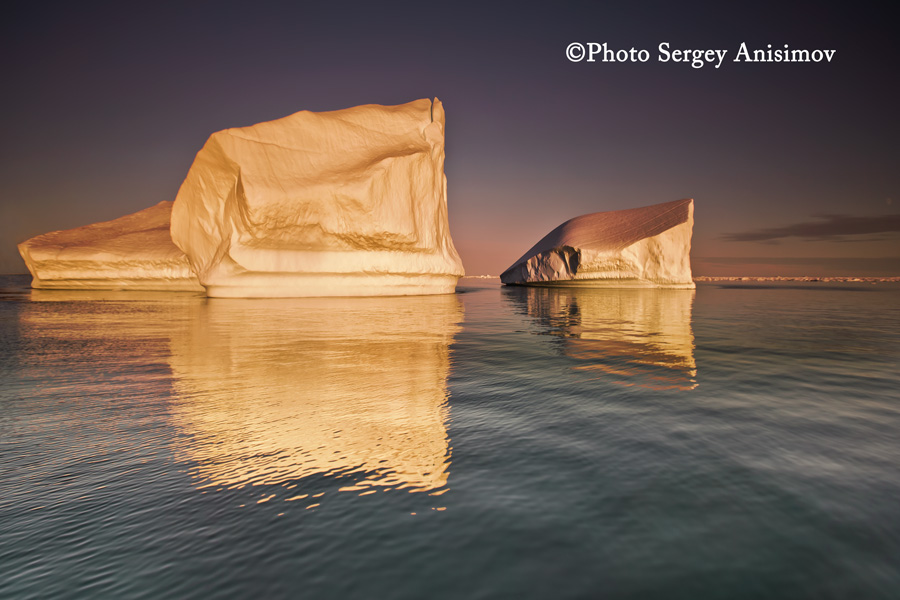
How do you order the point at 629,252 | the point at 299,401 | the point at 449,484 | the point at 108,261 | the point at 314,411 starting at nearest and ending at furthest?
the point at 449,484 < the point at 314,411 < the point at 299,401 < the point at 108,261 < the point at 629,252

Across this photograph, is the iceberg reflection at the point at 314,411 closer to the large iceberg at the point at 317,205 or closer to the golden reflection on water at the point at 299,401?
the golden reflection on water at the point at 299,401

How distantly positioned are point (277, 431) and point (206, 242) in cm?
1800

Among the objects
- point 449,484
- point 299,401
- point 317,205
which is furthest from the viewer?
point 317,205

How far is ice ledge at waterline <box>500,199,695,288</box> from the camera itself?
25.2 m

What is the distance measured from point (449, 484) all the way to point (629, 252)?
25.7 meters

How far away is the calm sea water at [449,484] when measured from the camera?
3.69 ft

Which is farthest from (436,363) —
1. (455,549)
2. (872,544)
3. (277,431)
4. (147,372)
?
(872,544)

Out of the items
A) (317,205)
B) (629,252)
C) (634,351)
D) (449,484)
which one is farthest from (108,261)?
(629,252)

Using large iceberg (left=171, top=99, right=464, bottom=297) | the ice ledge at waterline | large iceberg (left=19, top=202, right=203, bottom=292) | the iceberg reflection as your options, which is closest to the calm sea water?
the iceberg reflection

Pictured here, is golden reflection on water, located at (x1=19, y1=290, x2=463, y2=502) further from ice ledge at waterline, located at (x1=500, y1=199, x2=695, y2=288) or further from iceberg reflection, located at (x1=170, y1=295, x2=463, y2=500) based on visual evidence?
ice ledge at waterline, located at (x1=500, y1=199, x2=695, y2=288)

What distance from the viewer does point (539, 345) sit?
5211 mm

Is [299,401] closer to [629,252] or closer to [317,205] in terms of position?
[317,205]

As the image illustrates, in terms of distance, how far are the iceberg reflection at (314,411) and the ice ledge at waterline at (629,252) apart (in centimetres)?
2280

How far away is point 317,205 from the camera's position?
1497cm
